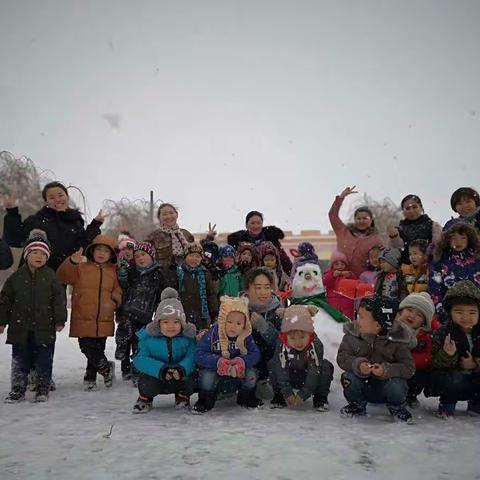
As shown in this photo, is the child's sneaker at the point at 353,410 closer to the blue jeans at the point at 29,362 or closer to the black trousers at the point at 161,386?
the black trousers at the point at 161,386

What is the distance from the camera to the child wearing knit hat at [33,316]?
4910mm

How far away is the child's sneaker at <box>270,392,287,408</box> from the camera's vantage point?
4.64m

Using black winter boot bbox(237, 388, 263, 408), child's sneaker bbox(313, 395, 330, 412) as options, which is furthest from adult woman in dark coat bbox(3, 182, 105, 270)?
child's sneaker bbox(313, 395, 330, 412)

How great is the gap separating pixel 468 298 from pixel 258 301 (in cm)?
204

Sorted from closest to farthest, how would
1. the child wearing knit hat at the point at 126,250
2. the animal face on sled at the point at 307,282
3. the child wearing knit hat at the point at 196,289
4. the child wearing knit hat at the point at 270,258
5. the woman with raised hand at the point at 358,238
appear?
the child wearing knit hat at the point at 196,289
the animal face on sled at the point at 307,282
the child wearing knit hat at the point at 126,250
the child wearing knit hat at the point at 270,258
the woman with raised hand at the point at 358,238

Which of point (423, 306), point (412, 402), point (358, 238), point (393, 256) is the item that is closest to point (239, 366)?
point (412, 402)

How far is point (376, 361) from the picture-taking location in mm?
4348

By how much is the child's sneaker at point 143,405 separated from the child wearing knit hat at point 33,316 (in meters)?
1.03

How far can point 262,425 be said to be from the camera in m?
3.97

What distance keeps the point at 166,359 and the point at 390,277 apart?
2.74 metres

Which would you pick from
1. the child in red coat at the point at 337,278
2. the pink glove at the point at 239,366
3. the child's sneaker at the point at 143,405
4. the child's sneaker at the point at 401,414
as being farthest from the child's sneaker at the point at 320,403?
the child in red coat at the point at 337,278

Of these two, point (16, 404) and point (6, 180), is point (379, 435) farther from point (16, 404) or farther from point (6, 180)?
point (6, 180)

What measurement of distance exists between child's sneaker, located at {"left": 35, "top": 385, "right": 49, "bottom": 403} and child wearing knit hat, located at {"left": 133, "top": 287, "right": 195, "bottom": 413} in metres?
1.02

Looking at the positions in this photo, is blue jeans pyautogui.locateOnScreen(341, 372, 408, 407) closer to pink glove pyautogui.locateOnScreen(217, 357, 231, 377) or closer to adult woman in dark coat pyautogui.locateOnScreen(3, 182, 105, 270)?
pink glove pyautogui.locateOnScreen(217, 357, 231, 377)
